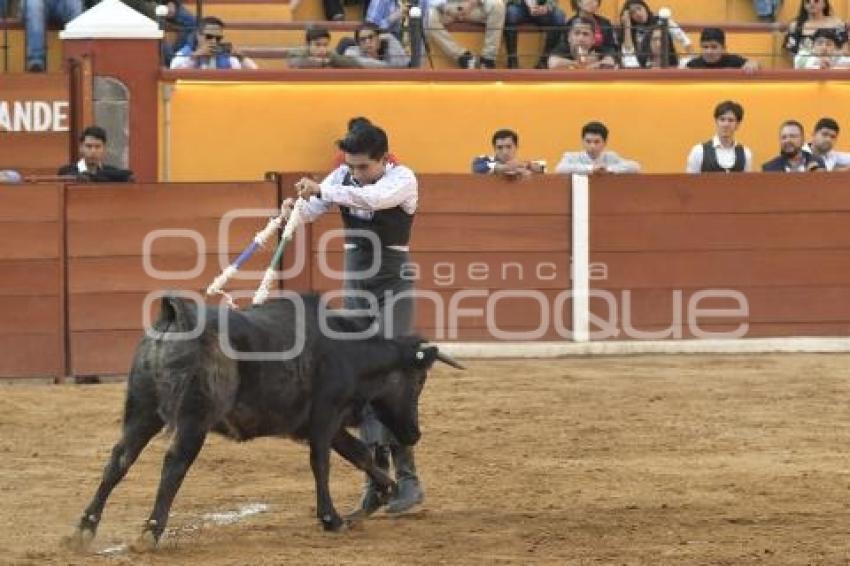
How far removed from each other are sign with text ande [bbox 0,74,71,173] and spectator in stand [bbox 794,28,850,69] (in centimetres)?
497

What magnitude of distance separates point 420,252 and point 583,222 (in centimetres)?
99

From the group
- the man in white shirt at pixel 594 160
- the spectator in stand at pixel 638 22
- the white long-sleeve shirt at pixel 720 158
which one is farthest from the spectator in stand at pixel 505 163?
the spectator in stand at pixel 638 22

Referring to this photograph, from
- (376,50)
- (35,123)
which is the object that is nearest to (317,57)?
(376,50)

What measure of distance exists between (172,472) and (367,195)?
4.17ft

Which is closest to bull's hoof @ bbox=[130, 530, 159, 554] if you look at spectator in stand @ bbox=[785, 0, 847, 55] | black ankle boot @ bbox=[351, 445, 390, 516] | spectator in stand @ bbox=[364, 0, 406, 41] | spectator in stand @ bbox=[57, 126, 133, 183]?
black ankle boot @ bbox=[351, 445, 390, 516]

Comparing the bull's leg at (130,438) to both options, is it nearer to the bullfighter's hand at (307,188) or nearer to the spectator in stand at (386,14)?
the bullfighter's hand at (307,188)

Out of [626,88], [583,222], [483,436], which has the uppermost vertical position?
[626,88]

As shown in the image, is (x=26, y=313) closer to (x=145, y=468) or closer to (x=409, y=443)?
(x=145, y=468)

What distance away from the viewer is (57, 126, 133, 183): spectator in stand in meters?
11.0

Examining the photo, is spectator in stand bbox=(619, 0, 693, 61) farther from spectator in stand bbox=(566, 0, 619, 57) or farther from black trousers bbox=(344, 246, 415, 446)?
black trousers bbox=(344, 246, 415, 446)

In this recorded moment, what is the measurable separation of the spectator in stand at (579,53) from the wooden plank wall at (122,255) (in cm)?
296

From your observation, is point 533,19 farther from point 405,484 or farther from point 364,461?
point 364,461

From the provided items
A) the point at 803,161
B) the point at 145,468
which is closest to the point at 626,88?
the point at 803,161

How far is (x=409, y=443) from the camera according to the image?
705 cm
